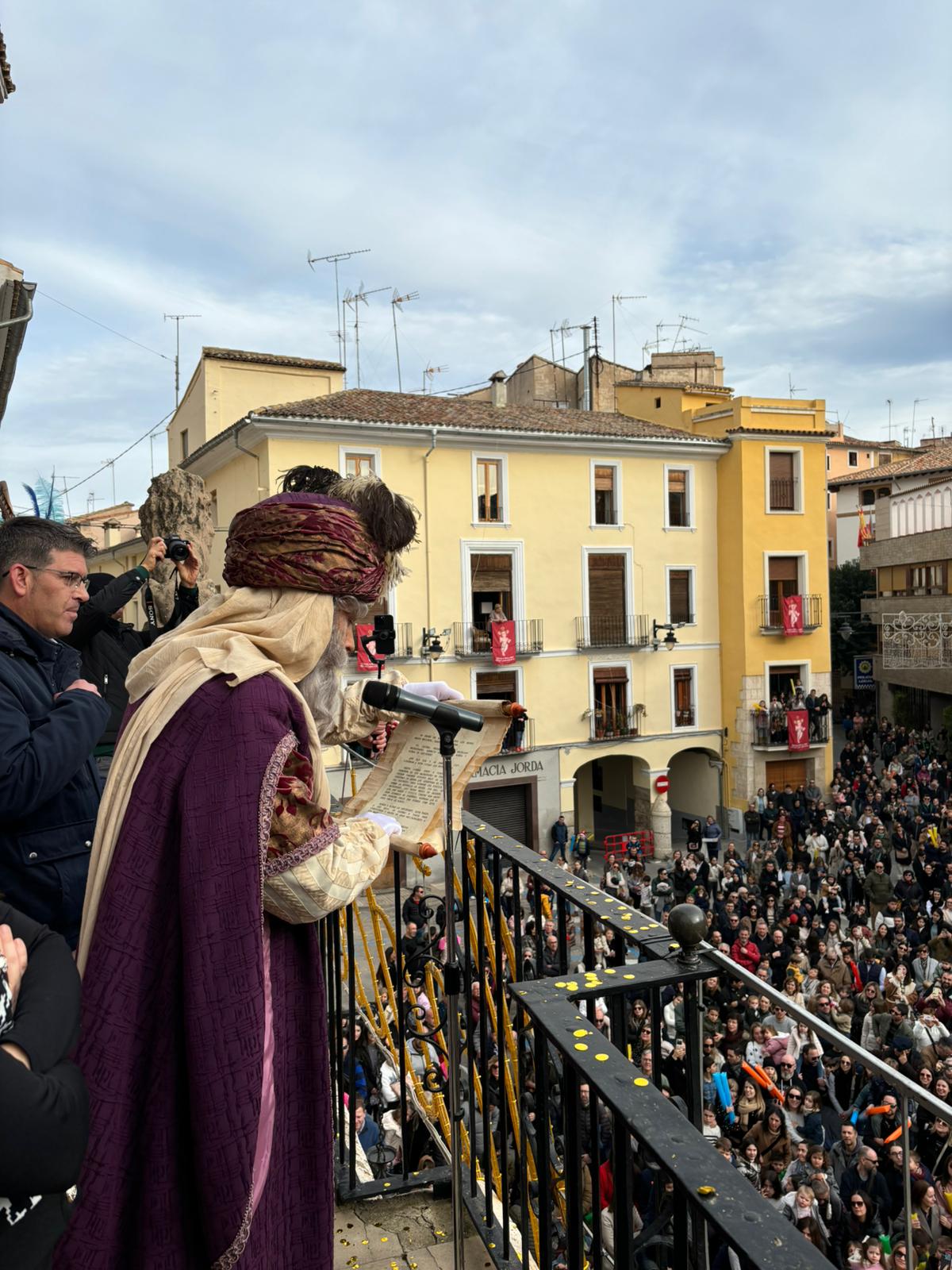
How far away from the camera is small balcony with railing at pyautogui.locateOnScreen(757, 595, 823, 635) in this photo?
22.9 metres

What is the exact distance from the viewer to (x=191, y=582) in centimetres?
385

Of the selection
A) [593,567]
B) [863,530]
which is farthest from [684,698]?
[863,530]

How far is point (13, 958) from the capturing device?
1379 mm

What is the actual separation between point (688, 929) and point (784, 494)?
23479 millimetres

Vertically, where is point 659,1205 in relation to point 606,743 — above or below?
above

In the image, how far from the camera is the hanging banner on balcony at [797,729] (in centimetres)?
2227

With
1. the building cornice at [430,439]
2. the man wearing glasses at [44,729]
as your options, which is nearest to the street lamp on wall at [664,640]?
the building cornice at [430,439]

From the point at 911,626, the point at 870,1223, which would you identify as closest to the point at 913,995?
the point at 870,1223

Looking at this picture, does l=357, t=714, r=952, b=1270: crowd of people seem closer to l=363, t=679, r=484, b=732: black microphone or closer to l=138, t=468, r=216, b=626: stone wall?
l=363, t=679, r=484, b=732: black microphone

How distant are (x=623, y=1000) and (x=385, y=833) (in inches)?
22.2

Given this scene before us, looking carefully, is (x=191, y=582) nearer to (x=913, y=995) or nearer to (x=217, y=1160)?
(x=217, y=1160)

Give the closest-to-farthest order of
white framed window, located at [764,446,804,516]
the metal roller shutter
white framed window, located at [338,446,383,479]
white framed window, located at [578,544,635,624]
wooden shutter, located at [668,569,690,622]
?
white framed window, located at [338,446,383,479], the metal roller shutter, white framed window, located at [578,544,635,624], wooden shutter, located at [668,569,690,622], white framed window, located at [764,446,804,516]

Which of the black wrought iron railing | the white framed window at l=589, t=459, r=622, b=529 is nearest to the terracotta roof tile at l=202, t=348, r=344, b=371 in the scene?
the white framed window at l=589, t=459, r=622, b=529

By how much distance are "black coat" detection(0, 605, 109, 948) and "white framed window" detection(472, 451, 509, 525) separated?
18.5 meters
